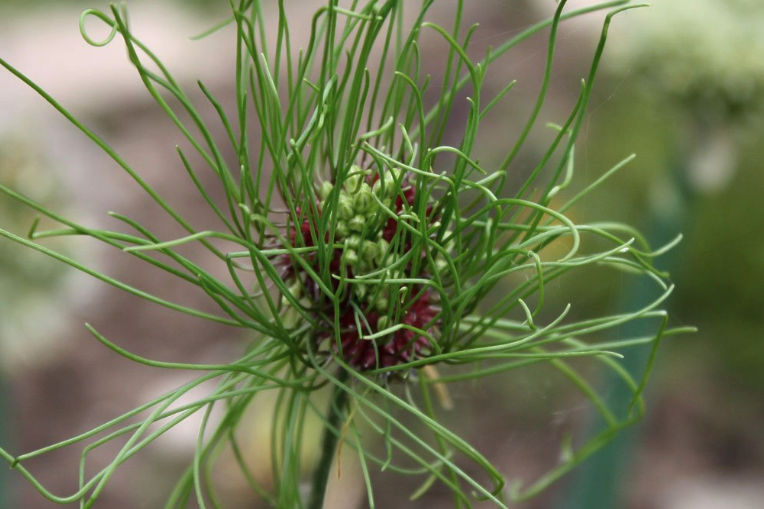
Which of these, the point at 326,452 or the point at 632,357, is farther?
the point at 632,357

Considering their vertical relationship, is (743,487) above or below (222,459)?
below

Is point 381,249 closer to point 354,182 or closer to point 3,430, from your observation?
point 354,182

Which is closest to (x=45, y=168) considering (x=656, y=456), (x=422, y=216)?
(x=422, y=216)

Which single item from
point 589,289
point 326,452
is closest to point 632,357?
point 326,452

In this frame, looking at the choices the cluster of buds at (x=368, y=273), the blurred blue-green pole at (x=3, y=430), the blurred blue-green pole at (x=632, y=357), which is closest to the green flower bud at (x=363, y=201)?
the cluster of buds at (x=368, y=273)

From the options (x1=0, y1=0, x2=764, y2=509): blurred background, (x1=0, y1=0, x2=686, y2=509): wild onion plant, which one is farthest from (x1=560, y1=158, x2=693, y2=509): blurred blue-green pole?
(x1=0, y1=0, x2=686, y2=509): wild onion plant

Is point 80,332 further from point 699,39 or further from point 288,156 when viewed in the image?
point 288,156

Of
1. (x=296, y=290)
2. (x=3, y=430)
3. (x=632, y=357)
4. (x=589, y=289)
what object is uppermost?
(x=296, y=290)
